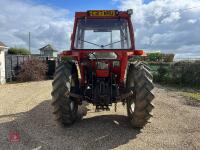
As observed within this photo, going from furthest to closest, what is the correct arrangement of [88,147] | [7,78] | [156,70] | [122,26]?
[7,78], [156,70], [122,26], [88,147]

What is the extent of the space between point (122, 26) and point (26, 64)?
17.5 m

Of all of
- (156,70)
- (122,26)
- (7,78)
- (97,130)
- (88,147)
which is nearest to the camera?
(88,147)

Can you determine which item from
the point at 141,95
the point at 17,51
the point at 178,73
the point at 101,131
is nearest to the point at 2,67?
the point at 178,73

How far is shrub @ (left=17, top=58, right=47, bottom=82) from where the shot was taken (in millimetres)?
25125

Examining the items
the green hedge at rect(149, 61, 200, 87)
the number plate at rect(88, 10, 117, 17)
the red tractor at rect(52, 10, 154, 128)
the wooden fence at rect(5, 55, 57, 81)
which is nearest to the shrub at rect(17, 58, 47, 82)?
the wooden fence at rect(5, 55, 57, 81)

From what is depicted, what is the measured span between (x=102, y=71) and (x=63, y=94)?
1123mm

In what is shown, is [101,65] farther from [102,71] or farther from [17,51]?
[17,51]

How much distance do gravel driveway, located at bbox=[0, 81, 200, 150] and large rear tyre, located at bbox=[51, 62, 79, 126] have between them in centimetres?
27

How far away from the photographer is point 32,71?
82.9 ft

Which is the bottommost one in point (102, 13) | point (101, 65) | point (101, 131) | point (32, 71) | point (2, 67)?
point (101, 131)

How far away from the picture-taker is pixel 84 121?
931 cm

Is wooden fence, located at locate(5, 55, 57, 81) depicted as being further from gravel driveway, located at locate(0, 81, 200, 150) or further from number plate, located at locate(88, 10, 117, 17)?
number plate, located at locate(88, 10, 117, 17)

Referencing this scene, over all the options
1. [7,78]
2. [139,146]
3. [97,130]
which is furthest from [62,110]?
[7,78]

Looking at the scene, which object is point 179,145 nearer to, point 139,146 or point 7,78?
point 139,146
